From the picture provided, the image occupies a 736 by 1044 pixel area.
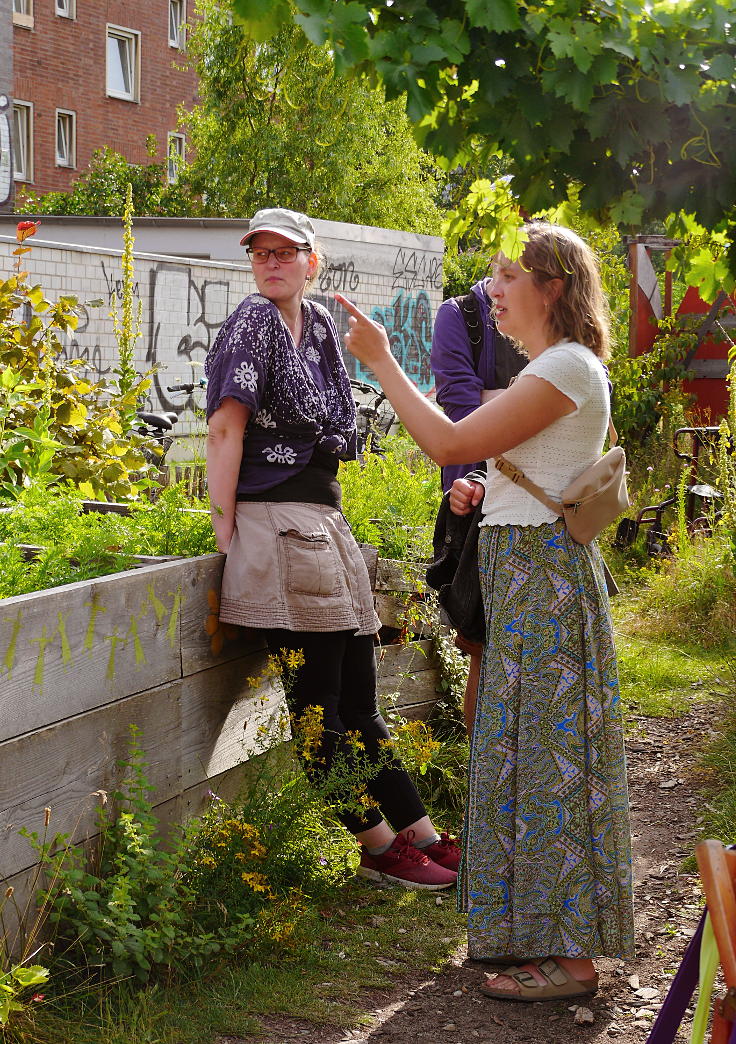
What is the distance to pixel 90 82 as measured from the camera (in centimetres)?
3184

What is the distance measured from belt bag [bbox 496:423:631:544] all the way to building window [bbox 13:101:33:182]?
98.2 feet

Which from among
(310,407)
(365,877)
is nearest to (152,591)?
(310,407)

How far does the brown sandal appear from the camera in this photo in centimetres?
335

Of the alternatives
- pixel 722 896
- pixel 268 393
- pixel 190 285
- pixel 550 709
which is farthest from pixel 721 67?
pixel 190 285

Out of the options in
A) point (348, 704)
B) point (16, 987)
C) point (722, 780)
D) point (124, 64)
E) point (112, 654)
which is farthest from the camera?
point (124, 64)

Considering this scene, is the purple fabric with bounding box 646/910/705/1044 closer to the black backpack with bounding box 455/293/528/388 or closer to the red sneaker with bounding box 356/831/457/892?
the red sneaker with bounding box 356/831/457/892

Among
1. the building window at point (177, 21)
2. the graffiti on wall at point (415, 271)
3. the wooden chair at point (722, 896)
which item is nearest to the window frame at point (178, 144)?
A: the building window at point (177, 21)

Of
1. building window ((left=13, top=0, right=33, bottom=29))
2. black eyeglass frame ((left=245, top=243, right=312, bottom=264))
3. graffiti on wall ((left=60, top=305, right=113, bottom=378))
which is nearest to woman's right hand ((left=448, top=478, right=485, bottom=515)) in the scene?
black eyeglass frame ((left=245, top=243, right=312, bottom=264))

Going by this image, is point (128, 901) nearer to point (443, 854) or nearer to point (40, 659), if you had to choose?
point (40, 659)

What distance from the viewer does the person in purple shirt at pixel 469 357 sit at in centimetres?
471

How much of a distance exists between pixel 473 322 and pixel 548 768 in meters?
2.02

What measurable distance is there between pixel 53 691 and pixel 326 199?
76.9ft

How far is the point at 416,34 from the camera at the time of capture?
1.83 meters

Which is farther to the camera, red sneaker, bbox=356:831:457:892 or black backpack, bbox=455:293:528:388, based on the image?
black backpack, bbox=455:293:528:388
